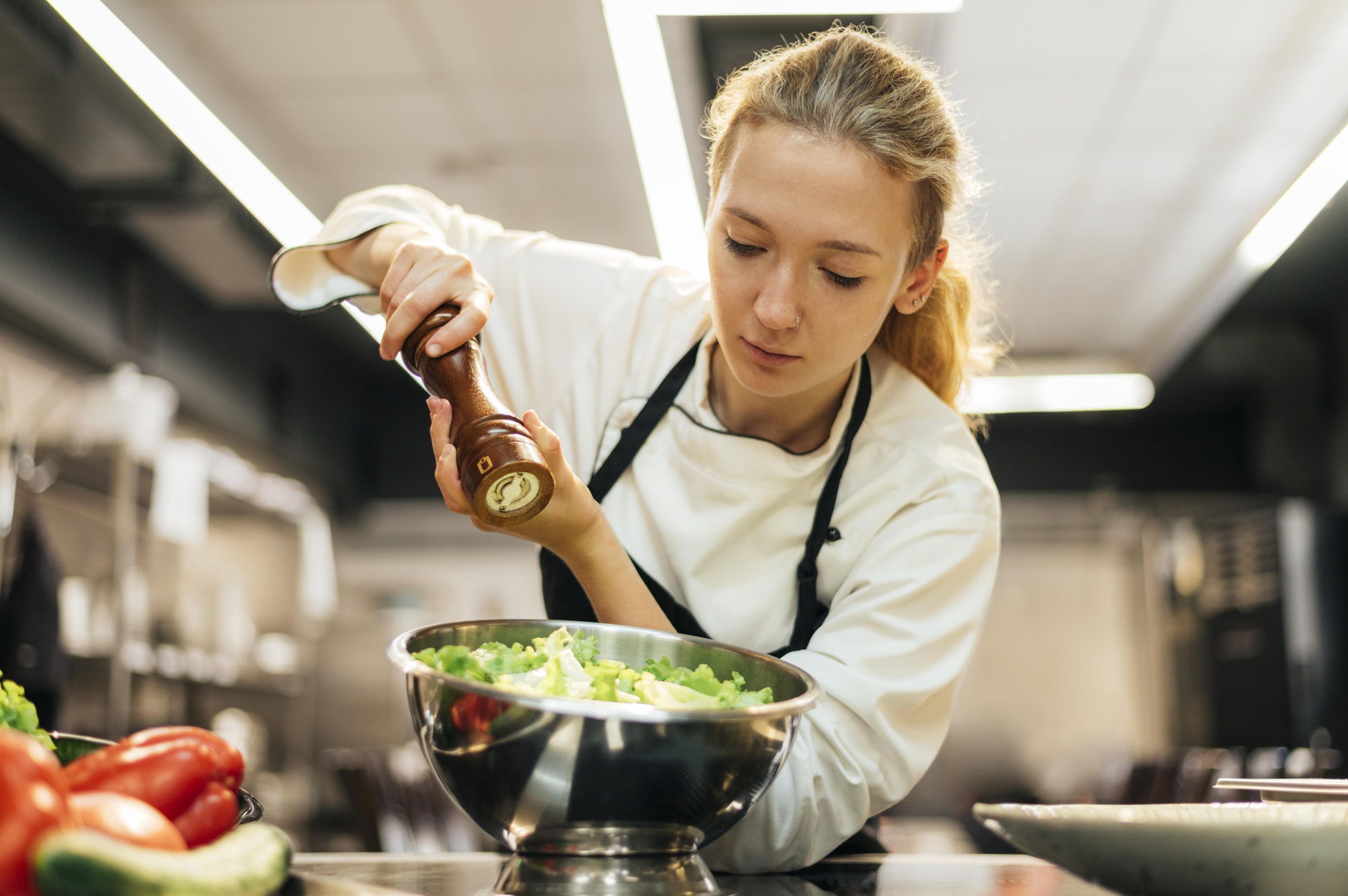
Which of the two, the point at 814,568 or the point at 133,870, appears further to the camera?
the point at 814,568

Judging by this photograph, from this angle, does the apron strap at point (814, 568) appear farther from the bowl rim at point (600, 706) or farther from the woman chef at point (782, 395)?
the bowl rim at point (600, 706)

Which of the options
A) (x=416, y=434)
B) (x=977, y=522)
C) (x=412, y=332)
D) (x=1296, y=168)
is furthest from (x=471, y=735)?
(x=416, y=434)

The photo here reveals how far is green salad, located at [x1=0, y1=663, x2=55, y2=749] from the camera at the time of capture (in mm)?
771

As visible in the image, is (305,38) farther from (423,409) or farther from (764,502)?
(423,409)

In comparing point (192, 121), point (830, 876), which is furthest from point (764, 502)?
point (192, 121)

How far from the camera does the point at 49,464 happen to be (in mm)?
4191

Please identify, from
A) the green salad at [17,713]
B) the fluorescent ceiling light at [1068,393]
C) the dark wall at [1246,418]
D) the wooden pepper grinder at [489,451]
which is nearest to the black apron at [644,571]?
the wooden pepper grinder at [489,451]

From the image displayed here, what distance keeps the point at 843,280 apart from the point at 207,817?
0.76 metres

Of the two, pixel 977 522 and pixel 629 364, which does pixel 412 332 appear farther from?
pixel 977 522

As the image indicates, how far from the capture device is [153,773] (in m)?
0.66

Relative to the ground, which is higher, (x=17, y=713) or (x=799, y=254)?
(x=799, y=254)

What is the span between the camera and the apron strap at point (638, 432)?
4.31ft

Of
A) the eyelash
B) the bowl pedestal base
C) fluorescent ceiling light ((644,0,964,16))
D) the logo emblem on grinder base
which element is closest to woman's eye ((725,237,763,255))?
the eyelash

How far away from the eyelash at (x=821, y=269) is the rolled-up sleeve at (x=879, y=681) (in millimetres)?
256
